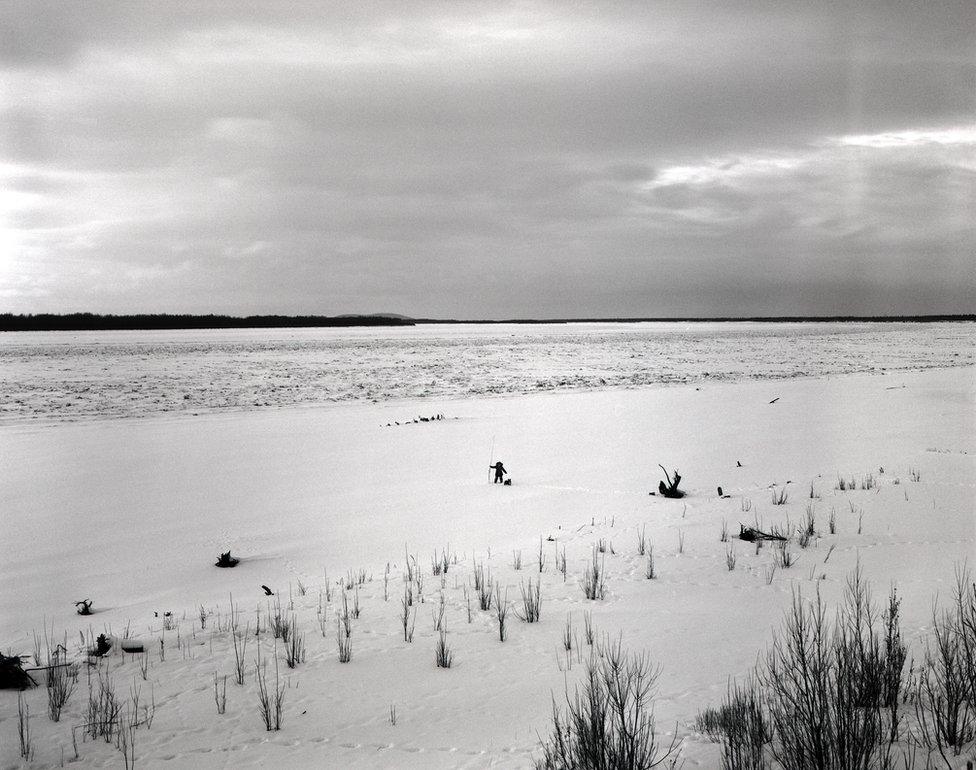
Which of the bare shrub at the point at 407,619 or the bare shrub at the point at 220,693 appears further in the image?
the bare shrub at the point at 407,619

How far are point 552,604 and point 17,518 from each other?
859 cm

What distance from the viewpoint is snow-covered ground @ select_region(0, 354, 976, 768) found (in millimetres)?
4031

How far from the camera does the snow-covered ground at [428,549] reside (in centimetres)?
403

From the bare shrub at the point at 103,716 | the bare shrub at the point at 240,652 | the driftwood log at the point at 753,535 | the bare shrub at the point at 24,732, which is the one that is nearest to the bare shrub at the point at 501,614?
the bare shrub at the point at 240,652

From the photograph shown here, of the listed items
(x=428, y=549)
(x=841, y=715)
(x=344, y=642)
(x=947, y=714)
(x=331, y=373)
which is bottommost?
(x=428, y=549)

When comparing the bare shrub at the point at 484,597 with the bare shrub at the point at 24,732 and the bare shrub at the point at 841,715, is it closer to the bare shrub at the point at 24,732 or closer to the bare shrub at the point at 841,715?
the bare shrub at the point at 841,715

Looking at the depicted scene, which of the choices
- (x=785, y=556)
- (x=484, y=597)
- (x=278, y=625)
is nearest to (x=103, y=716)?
(x=278, y=625)

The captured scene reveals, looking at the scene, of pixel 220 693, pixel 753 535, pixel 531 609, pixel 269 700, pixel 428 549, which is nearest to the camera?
pixel 269 700

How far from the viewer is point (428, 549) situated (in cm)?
828

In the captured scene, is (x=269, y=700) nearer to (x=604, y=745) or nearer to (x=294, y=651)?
(x=294, y=651)

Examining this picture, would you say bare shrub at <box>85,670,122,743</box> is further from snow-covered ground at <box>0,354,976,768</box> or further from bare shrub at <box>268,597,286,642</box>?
bare shrub at <box>268,597,286,642</box>

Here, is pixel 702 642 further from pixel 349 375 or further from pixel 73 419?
pixel 349 375

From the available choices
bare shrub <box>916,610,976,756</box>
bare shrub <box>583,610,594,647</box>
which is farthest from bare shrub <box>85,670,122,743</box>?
bare shrub <box>916,610,976,756</box>

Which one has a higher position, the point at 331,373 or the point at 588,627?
the point at 331,373
